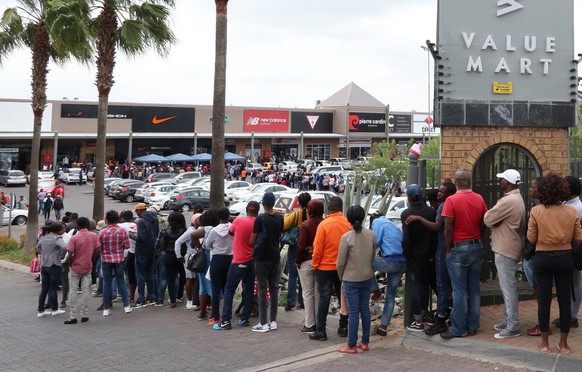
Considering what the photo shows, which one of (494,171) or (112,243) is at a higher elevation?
(494,171)

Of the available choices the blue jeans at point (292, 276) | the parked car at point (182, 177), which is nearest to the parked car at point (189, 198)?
the parked car at point (182, 177)

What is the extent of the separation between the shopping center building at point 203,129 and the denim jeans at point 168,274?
41.1 m

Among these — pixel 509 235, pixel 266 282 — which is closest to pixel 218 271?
pixel 266 282

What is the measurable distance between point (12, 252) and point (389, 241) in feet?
49.5

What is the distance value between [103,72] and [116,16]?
1.57 m

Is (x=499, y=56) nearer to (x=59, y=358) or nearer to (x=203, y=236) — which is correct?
(x=203, y=236)

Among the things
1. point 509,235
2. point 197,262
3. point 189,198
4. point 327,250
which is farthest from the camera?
point 189,198

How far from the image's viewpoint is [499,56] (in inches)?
323

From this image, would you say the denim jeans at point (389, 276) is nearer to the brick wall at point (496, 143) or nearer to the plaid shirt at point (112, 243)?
the brick wall at point (496, 143)

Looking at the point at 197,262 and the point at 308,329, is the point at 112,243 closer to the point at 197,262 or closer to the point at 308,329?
the point at 197,262

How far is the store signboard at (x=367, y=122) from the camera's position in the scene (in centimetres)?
6059

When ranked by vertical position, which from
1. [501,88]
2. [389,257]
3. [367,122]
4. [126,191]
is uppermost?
[367,122]

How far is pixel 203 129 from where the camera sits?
54375 millimetres

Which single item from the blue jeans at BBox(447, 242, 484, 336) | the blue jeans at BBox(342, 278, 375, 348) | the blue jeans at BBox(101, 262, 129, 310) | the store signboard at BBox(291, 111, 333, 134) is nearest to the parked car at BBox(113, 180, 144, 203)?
the store signboard at BBox(291, 111, 333, 134)
